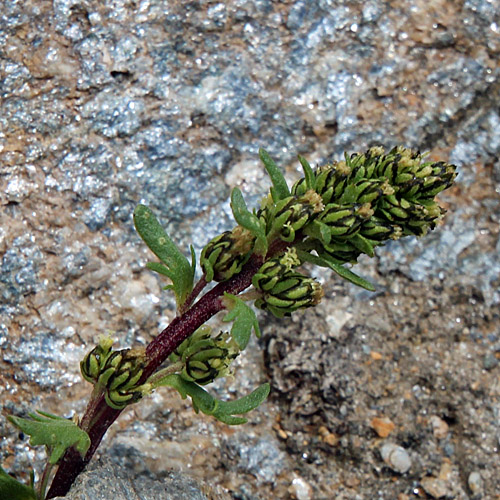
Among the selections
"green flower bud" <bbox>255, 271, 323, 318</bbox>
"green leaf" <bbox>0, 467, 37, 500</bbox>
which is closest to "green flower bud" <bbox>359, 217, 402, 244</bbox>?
"green flower bud" <bbox>255, 271, 323, 318</bbox>

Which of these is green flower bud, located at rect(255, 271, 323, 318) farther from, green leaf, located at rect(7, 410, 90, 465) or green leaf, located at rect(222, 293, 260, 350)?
green leaf, located at rect(7, 410, 90, 465)

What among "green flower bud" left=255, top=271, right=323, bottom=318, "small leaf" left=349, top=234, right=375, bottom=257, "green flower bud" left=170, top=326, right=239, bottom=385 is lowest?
"green flower bud" left=170, top=326, right=239, bottom=385

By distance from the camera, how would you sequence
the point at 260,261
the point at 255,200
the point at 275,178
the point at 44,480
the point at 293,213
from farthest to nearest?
1. the point at 255,200
2. the point at 44,480
3. the point at 275,178
4. the point at 260,261
5. the point at 293,213

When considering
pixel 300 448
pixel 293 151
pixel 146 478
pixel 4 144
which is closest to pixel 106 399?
pixel 146 478

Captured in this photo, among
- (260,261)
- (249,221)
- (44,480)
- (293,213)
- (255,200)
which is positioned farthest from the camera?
(255,200)

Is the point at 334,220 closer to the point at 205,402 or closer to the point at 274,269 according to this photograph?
the point at 274,269

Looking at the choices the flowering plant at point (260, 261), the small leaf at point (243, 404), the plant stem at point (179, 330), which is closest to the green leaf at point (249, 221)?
the flowering plant at point (260, 261)

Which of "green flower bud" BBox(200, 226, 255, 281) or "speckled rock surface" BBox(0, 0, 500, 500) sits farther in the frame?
"speckled rock surface" BBox(0, 0, 500, 500)

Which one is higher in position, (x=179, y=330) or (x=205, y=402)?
(x=179, y=330)

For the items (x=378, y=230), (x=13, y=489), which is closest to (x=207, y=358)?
(x=378, y=230)
